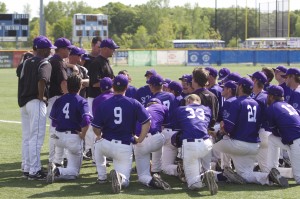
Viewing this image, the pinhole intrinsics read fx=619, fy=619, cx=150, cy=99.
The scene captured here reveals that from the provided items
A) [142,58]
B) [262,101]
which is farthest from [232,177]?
[142,58]

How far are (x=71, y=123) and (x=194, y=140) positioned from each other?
1914mm

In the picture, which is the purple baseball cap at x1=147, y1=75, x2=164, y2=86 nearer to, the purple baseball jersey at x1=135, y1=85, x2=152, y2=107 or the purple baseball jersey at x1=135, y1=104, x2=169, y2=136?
the purple baseball jersey at x1=135, y1=104, x2=169, y2=136

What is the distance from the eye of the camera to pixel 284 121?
895 centimetres

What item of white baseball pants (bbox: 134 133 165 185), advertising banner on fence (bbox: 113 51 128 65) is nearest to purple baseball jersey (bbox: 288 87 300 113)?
white baseball pants (bbox: 134 133 165 185)

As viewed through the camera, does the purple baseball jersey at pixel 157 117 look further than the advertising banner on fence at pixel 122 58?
No

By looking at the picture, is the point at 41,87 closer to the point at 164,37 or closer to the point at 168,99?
the point at 168,99

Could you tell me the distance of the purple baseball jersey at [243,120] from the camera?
350 inches

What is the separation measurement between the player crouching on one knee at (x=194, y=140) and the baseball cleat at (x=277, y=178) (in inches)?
37.8

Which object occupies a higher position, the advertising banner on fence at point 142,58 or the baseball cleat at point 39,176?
the advertising banner on fence at point 142,58

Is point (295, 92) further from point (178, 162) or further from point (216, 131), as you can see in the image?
point (178, 162)

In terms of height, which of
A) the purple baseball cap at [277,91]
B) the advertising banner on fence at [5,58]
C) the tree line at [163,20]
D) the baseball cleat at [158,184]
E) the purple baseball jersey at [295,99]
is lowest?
the baseball cleat at [158,184]

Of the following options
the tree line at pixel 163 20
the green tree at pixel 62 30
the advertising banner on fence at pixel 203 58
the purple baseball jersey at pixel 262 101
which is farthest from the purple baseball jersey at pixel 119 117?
the tree line at pixel 163 20

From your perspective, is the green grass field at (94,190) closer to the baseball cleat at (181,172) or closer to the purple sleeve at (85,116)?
the baseball cleat at (181,172)

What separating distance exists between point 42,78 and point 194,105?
2222 millimetres
